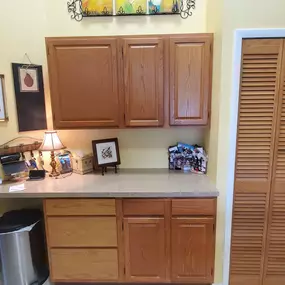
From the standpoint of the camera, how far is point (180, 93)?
1.90m

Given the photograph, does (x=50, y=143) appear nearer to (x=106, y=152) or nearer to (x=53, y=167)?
(x=53, y=167)

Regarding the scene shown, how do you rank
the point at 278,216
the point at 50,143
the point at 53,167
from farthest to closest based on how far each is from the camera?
the point at 53,167, the point at 50,143, the point at 278,216

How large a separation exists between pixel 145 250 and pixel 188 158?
0.90 m

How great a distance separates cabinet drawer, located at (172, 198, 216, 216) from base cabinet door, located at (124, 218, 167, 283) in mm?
163

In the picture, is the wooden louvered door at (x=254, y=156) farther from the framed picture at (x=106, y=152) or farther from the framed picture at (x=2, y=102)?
the framed picture at (x=2, y=102)

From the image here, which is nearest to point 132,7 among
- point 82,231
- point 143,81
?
point 143,81

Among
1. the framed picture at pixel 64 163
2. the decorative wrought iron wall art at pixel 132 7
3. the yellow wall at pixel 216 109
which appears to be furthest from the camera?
the framed picture at pixel 64 163

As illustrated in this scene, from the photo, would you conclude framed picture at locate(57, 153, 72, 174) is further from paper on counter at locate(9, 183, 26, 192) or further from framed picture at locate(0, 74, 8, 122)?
framed picture at locate(0, 74, 8, 122)

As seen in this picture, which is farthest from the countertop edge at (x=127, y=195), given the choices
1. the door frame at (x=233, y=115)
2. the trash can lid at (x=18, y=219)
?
the trash can lid at (x=18, y=219)

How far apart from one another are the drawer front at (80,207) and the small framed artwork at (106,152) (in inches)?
17.3

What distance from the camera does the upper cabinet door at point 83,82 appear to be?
6.09ft

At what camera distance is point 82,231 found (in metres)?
1.85

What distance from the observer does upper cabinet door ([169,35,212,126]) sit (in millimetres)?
1832

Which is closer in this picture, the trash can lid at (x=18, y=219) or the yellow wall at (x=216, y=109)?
the yellow wall at (x=216, y=109)
